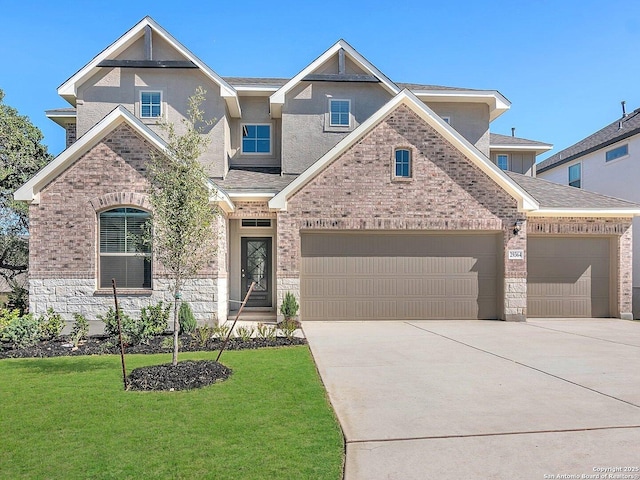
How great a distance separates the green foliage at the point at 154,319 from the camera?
10383 mm

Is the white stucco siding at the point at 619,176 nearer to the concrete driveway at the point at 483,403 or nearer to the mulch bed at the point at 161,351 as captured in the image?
the concrete driveway at the point at 483,403

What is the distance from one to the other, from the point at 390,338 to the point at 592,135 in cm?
1858

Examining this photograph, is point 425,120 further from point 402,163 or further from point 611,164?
point 611,164

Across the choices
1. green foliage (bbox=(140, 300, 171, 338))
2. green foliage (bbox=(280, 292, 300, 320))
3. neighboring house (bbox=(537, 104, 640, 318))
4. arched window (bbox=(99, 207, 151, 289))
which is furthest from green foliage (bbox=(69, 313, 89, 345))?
neighboring house (bbox=(537, 104, 640, 318))

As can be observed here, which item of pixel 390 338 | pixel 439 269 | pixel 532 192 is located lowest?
pixel 390 338

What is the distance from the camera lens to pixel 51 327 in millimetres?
10773

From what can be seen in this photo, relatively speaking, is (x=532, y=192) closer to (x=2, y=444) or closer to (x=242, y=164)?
(x=242, y=164)

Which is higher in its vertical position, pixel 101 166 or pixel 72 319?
pixel 101 166

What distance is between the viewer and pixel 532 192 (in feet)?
50.3

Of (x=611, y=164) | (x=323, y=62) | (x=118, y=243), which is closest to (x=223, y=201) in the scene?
(x=118, y=243)

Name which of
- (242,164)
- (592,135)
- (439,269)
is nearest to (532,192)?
(439,269)

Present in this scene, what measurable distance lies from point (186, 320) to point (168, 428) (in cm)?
647

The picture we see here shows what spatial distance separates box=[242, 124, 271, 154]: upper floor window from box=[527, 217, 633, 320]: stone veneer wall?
8958 millimetres

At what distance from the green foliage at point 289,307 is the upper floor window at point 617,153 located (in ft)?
48.1
